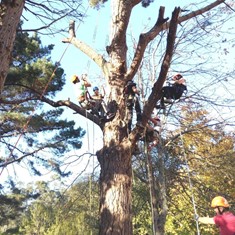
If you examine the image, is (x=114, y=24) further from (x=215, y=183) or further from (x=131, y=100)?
(x=215, y=183)

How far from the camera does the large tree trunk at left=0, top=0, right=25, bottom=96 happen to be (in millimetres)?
2807

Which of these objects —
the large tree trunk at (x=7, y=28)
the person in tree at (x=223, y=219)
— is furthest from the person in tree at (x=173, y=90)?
the large tree trunk at (x=7, y=28)

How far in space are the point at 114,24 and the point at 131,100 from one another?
1144 mm

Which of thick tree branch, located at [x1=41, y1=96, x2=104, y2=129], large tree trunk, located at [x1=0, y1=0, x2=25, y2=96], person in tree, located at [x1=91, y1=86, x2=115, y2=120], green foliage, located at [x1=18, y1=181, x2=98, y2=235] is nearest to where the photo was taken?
large tree trunk, located at [x1=0, y1=0, x2=25, y2=96]

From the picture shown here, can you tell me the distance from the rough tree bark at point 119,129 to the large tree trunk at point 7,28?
1524 mm

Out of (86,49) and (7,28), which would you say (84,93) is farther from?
(7,28)

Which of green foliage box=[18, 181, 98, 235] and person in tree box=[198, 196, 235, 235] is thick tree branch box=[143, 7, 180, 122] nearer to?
person in tree box=[198, 196, 235, 235]

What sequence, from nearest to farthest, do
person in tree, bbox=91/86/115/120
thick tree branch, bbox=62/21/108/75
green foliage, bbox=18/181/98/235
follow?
person in tree, bbox=91/86/115/120 → thick tree branch, bbox=62/21/108/75 → green foliage, bbox=18/181/98/235

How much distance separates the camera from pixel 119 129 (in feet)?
13.1

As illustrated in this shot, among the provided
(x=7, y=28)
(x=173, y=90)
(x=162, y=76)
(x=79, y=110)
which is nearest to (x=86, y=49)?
(x=79, y=110)

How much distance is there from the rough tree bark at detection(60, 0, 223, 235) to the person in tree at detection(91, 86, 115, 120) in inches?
4.1

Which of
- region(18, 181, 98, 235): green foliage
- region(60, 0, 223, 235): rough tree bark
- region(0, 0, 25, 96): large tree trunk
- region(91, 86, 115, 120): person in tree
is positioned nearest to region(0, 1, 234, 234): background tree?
region(60, 0, 223, 235): rough tree bark

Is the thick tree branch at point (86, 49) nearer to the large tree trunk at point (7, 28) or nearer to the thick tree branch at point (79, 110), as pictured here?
the thick tree branch at point (79, 110)

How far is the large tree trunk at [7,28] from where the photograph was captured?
9.21ft
